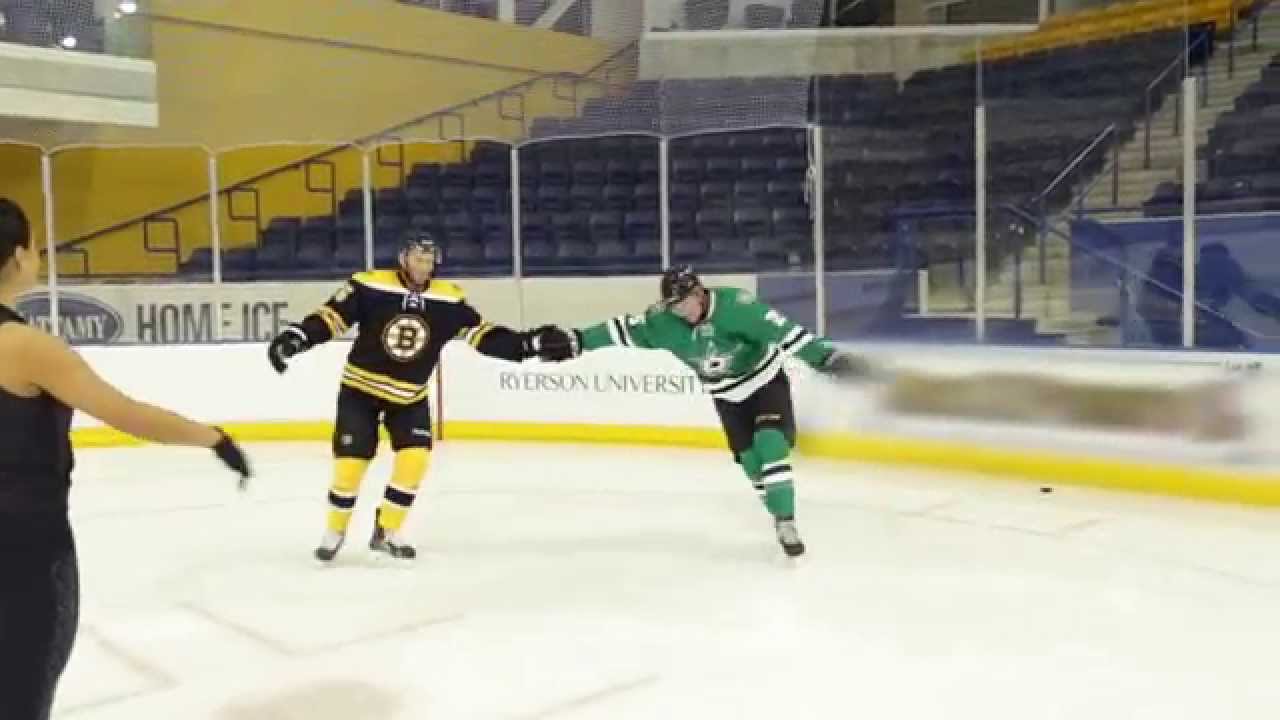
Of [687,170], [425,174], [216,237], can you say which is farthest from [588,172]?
[216,237]

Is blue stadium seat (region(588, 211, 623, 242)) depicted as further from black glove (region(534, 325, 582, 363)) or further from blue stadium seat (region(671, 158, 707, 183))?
black glove (region(534, 325, 582, 363))

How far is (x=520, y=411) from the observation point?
7855 mm

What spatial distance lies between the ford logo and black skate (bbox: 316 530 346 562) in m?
4.00

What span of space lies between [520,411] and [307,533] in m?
2.78

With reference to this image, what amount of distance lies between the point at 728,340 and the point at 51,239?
522 cm

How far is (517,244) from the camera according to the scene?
26.1 feet

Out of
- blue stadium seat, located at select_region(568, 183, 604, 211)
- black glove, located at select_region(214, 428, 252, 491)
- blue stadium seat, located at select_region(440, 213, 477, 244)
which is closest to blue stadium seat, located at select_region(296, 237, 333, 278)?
blue stadium seat, located at select_region(440, 213, 477, 244)

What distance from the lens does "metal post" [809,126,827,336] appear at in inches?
287

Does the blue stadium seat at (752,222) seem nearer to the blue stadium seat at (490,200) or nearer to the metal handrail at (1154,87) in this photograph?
the blue stadium seat at (490,200)

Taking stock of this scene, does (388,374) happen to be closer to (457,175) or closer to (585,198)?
(585,198)

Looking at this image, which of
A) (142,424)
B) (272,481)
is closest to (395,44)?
(272,481)

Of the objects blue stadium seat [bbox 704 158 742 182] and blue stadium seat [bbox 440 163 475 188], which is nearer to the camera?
blue stadium seat [bbox 704 158 742 182]

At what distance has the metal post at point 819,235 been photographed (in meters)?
7.28

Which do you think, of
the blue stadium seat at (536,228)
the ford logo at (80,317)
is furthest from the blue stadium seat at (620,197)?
the ford logo at (80,317)
